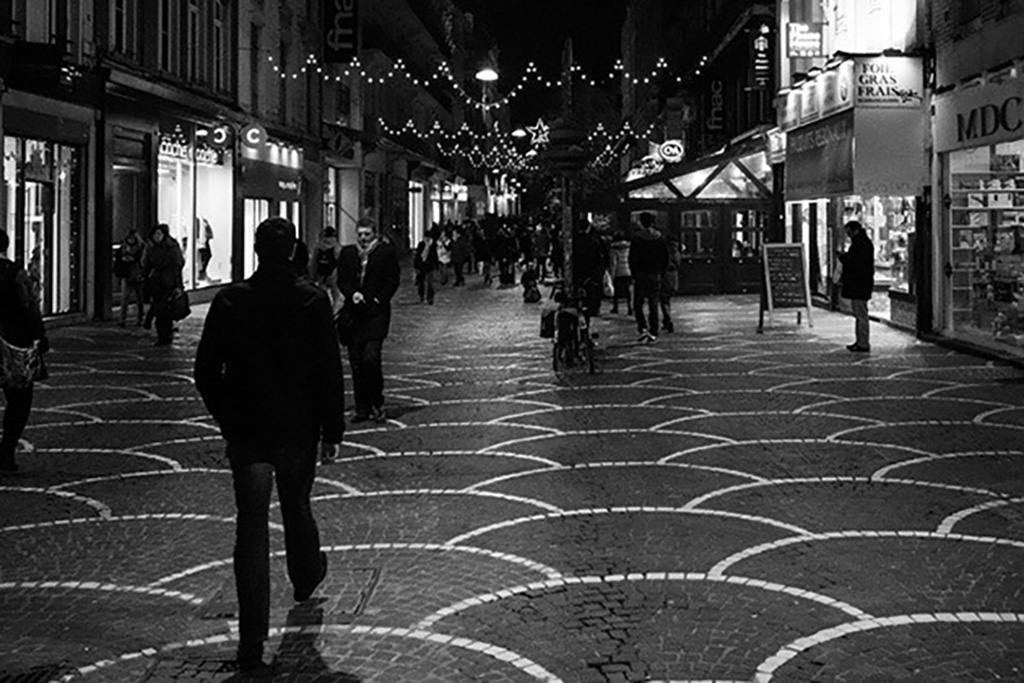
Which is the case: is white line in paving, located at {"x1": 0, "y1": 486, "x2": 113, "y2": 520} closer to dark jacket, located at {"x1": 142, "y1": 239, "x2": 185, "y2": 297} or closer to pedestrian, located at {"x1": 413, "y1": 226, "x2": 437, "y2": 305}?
dark jacket, located at {"x1": 142, "y1": 239, "x2": 185, "y2": 297}

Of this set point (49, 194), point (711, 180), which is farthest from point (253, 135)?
point (711, 180)

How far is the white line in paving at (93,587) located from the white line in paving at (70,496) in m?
1.54

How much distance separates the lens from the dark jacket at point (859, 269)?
18.2 m

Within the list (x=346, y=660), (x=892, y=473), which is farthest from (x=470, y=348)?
(x=346, y=660)

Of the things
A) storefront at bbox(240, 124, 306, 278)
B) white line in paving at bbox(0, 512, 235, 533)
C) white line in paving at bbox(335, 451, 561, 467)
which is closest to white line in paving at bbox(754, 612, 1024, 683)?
white line in paving at bbox(0, 512, 235, 533)

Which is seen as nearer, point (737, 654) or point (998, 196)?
point (737, 654)

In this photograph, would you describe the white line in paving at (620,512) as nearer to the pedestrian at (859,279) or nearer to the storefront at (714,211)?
the pedestrian at (859,279)

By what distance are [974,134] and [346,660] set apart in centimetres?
1479

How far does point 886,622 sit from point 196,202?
85.5 ft

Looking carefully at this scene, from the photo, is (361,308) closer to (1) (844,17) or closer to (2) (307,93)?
(1) (844,17)

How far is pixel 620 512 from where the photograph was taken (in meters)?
8.09

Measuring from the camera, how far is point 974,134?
17750 mm

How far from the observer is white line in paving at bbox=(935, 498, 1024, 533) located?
7.58 metres

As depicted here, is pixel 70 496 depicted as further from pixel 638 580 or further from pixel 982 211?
pixel 982 211
